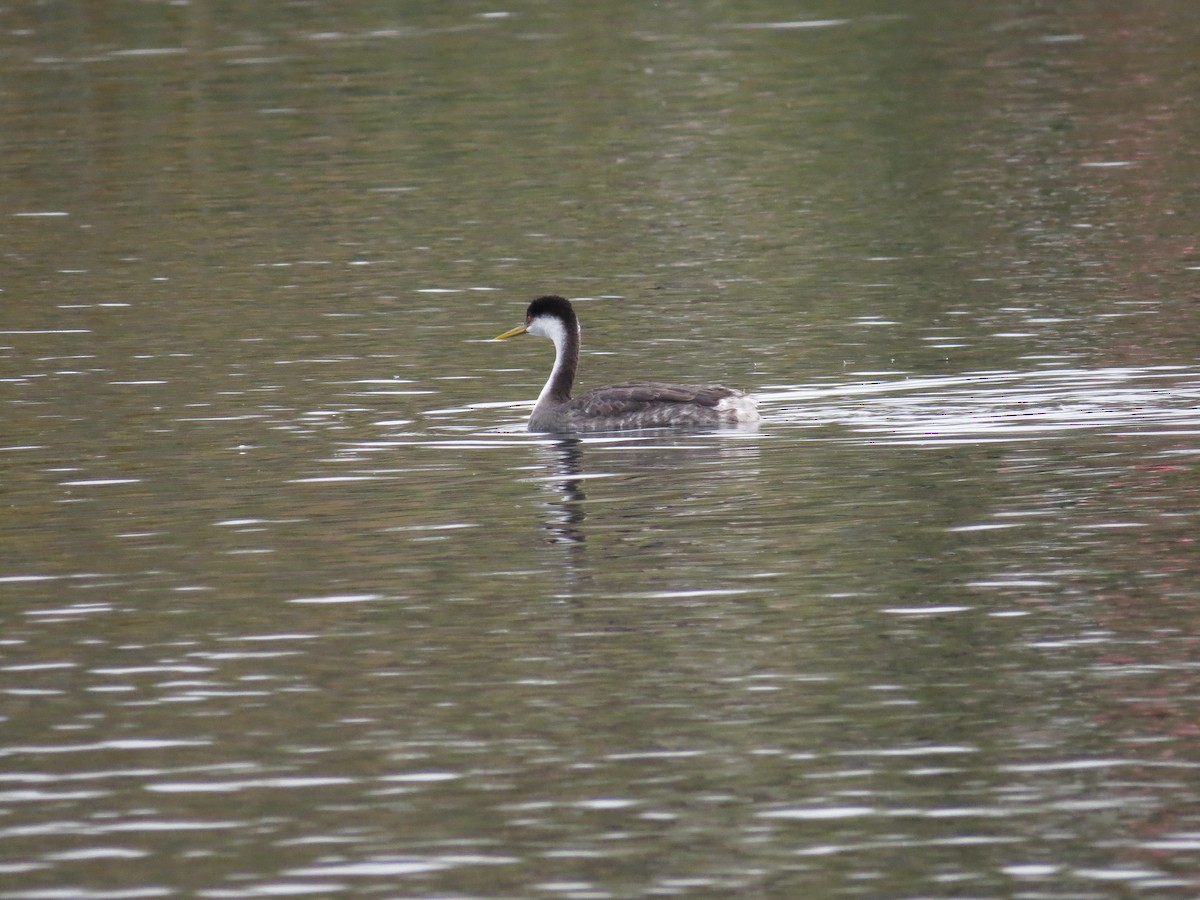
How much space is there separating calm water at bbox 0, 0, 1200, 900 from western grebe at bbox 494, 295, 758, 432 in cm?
22

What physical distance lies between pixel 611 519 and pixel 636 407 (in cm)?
368

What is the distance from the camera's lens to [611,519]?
58.3 feet

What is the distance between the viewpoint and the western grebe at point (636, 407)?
21.0 m

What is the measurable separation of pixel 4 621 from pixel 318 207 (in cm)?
2088

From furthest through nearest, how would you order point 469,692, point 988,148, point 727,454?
point 988,148 → point 727,454 → point 469,692

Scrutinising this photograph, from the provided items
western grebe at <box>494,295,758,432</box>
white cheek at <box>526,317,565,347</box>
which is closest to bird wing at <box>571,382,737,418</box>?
western grebe at <box>494,295,758,432</box>

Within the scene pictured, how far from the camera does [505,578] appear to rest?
1617 cm

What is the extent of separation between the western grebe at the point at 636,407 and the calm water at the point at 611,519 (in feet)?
0.72

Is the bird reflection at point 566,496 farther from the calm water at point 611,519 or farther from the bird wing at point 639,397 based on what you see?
the bird wing at point 639,397

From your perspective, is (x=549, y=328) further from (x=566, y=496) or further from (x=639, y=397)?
(x=566, y=496)

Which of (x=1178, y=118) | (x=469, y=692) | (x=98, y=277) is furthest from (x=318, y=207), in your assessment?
(x=469, y=692)

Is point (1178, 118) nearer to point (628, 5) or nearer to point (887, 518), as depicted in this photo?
point (628, 5)

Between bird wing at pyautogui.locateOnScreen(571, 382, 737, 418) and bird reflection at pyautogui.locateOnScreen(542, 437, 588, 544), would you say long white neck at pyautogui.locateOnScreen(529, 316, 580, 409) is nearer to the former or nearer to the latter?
bird wing at pyautogui.locateOnScreen(571, 382, 737, 418)

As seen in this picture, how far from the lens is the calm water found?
A: 11.6 meters
